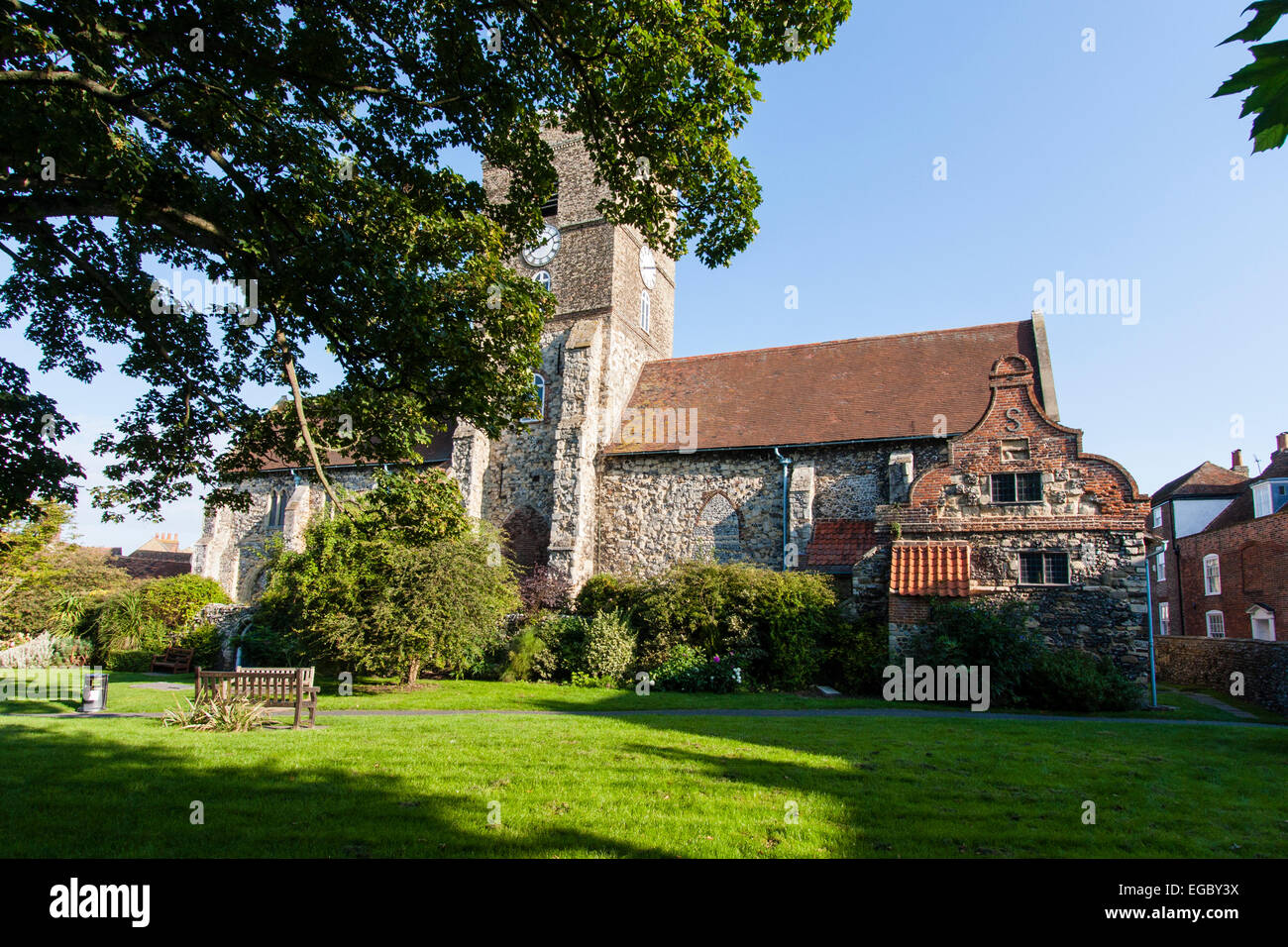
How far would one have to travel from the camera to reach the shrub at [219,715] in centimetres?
988

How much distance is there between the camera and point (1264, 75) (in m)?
1.86

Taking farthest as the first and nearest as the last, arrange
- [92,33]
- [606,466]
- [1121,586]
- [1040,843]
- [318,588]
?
[606,466] < [318,588] < [1121,586] < [92,33] < [1040,843]

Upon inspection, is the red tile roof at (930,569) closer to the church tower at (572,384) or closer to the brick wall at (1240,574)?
the church tower at (572,384)

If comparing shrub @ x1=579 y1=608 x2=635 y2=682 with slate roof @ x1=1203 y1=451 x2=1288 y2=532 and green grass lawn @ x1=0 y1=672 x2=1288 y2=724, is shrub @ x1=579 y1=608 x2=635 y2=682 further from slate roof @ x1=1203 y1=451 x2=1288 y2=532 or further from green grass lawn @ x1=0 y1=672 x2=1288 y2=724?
slate roof @ x1=1203 y1=451 x2=1288 y2=532

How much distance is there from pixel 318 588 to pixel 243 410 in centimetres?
729

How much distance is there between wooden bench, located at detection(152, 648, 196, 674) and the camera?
Answer: 2181cm

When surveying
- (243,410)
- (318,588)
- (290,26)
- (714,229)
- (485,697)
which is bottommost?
(485,697)

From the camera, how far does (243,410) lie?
1060cm

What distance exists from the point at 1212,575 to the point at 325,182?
36.0m

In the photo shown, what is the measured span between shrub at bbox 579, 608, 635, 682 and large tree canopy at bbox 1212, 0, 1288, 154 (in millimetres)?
16582

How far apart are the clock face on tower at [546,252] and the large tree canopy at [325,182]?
676 inches
